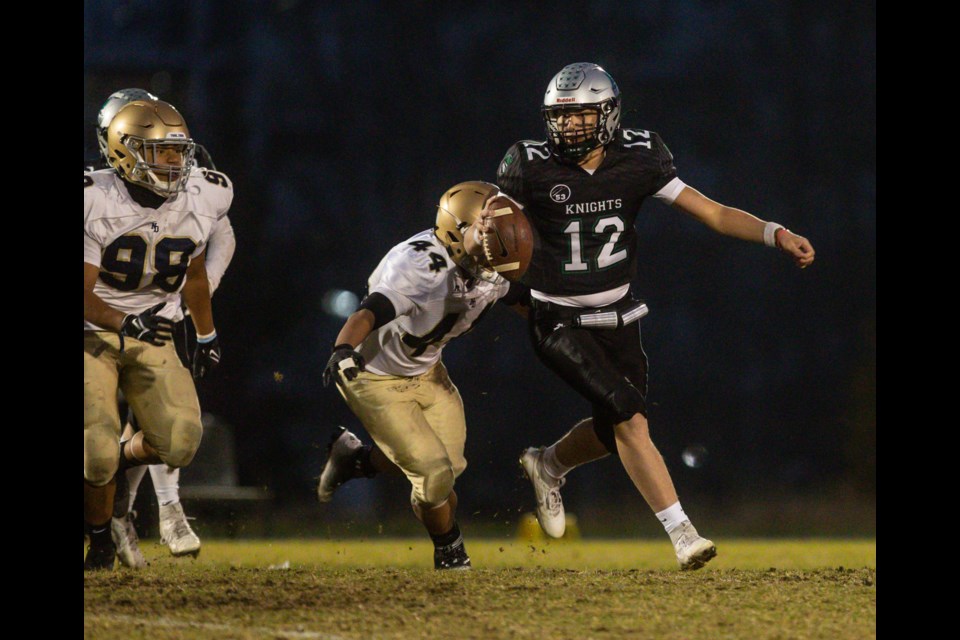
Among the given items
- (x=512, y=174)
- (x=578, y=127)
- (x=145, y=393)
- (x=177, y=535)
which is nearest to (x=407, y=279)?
(x=512, y=174)

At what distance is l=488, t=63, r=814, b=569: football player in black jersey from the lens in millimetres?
4094

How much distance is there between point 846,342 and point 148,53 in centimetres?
390

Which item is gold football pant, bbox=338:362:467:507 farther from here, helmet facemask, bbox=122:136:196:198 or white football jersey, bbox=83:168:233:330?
helmet facemask, bbox=122:136:196:198

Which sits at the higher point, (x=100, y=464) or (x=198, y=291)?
(x=198, y=291)

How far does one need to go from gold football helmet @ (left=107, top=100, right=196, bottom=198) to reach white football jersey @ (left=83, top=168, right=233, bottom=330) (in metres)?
0.07

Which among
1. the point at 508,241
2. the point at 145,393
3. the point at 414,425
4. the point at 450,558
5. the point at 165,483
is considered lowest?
the point at 450,558

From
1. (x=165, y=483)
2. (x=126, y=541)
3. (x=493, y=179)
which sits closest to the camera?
(x=126, y=541)

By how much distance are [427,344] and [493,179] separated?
2.45m

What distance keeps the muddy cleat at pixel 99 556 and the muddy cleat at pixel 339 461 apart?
81cm

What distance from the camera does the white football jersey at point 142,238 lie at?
405cm

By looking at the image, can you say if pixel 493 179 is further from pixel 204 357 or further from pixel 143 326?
pixel 143 326

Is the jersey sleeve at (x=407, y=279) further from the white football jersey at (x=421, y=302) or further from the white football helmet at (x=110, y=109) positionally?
the white football helmet at (x=110, y=109)

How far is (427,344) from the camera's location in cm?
421

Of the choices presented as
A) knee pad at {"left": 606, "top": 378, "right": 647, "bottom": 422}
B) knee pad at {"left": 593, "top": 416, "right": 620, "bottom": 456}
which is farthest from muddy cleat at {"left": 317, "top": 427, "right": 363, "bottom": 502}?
knee pad at {"left": 606, "top": 378, "right": 647, "bottom": 422}
